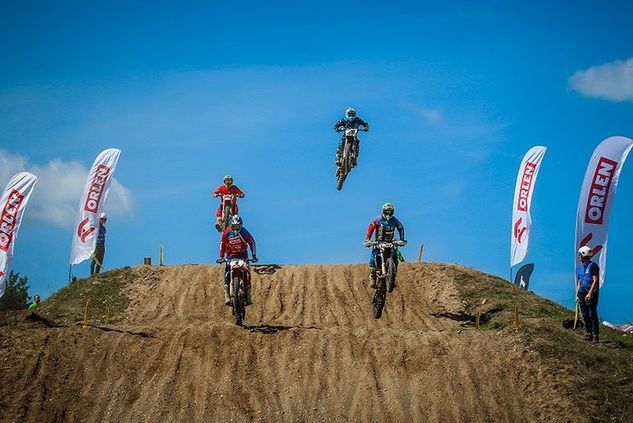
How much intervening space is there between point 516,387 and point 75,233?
15.1 meters

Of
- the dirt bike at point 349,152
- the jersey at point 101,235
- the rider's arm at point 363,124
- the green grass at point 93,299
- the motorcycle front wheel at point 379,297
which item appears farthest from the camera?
the jersey at point 101,235

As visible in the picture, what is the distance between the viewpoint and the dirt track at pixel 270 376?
16422 mm

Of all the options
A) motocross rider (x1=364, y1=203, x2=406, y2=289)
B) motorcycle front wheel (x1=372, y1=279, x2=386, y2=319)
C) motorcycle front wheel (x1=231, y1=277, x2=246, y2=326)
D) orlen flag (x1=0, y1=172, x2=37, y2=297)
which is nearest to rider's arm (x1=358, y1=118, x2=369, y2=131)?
motocross rider (x1=364, y1=203, x2=406, y2=289)

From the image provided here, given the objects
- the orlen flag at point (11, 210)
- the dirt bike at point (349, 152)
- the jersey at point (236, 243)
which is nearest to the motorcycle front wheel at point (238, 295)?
the jersey at point (236, 243)

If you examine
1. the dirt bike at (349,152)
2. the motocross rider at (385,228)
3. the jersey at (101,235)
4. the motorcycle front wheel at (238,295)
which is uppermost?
the dirt bike at (349,152)

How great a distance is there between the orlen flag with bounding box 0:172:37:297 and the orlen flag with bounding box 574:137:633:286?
15501 mm

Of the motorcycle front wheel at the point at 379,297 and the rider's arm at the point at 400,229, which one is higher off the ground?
the rider's arm at the point at 400,229

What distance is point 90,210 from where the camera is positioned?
87.2 feet

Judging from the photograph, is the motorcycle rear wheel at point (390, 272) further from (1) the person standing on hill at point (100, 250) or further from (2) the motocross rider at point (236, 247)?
(1) the person standing on hill at point (100, 250)

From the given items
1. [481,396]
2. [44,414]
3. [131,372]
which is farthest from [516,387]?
[44,414]

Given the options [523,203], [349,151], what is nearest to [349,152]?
[349,151]

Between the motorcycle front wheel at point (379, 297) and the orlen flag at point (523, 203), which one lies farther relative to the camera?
the orlen flag at point (523, 203)

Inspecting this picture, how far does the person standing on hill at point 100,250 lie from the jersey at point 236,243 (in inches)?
379

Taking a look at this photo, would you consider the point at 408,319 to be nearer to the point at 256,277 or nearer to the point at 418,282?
the point at 418,282
